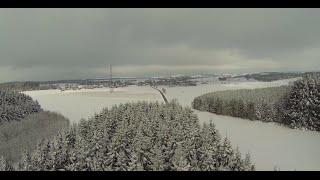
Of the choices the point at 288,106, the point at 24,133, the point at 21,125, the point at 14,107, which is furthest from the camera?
the point at 14,107

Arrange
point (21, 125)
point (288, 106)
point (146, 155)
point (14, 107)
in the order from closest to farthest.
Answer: point (146, 155), point (288, 106), point (21, 125), point (14, 107)

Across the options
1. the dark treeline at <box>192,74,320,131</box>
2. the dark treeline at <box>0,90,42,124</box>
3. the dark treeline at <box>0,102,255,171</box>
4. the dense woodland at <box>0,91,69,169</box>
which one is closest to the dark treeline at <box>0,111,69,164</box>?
the dense woodland at <box>0,91,69,169</box>

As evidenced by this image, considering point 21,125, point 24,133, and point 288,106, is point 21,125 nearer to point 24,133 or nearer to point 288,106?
point 24,133

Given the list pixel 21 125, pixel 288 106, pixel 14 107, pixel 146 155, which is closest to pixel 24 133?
pixel 21 125

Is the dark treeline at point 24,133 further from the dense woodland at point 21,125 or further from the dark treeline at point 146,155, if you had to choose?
the dark treeline at point 146,155

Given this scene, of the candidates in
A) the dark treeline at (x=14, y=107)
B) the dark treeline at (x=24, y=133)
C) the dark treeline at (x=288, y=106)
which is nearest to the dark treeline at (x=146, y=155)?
the dark treeline at (x=24, y=133)

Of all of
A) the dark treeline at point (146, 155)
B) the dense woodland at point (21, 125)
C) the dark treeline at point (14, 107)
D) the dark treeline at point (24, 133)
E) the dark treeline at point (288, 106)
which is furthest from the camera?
the dark treeline at point (14, 107)
